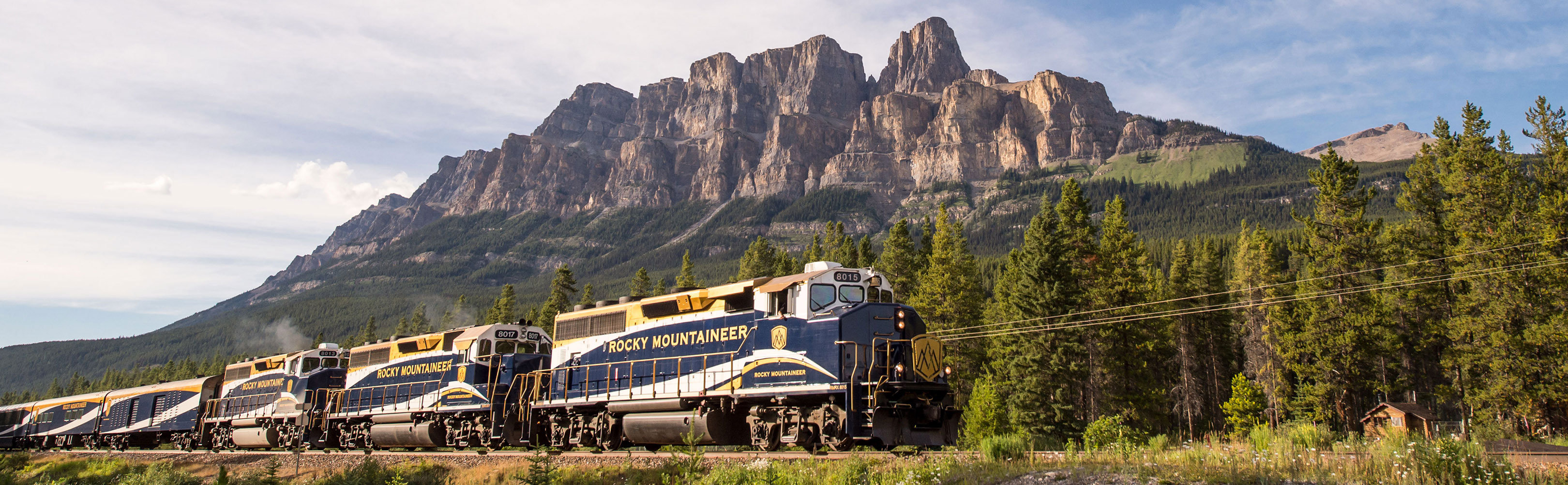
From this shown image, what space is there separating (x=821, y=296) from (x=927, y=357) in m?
3.03

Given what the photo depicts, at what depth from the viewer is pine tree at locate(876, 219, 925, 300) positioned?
5856 cm

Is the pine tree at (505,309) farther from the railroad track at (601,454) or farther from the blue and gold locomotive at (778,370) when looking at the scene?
the blue and gold locomotive at (778,370)

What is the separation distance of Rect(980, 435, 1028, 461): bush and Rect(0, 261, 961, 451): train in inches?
134

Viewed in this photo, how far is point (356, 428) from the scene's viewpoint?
36469 millimetres

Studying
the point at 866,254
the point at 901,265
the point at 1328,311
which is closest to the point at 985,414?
the point at 1328,311

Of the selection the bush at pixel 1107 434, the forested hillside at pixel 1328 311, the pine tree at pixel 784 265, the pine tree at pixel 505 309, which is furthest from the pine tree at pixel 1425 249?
the pine tree at pixel 505 309

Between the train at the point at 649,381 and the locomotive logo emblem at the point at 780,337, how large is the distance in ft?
0.12

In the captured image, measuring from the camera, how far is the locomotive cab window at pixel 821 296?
66.9ft

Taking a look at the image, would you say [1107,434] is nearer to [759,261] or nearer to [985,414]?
[985,414]

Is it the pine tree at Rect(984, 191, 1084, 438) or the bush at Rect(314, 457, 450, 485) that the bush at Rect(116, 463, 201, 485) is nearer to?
the bush at Rect(314, 457, 450, 485)

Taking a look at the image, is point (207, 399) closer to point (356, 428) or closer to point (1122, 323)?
point (356, 428)

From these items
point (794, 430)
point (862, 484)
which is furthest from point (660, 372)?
point (862, 484)

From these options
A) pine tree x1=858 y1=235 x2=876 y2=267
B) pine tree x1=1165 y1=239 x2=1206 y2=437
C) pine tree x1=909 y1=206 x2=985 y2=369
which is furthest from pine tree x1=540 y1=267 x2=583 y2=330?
pine tree x1=1165 y1=239 x2=1206 y2=437

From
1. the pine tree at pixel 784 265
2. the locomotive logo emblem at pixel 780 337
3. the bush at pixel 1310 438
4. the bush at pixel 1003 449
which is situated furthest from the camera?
the pine tree at pixel 784 265
